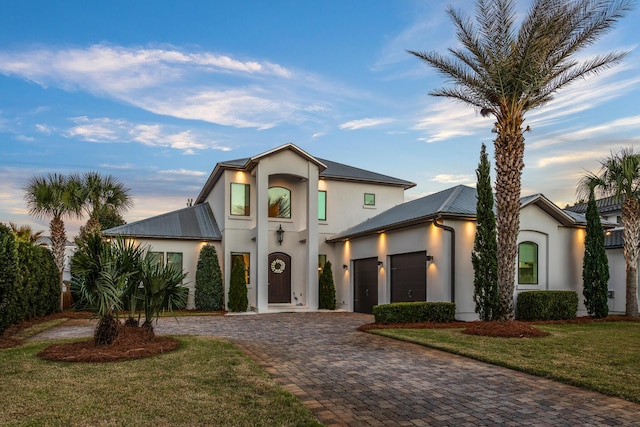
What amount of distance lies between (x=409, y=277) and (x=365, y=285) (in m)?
3.29

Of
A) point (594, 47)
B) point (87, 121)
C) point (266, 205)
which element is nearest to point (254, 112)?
point (266, 205)

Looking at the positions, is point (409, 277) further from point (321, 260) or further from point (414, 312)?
point (321, 260)

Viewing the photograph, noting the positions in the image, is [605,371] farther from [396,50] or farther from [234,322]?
[234,322]

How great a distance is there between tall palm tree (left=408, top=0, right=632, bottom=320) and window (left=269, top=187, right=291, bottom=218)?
11.2m

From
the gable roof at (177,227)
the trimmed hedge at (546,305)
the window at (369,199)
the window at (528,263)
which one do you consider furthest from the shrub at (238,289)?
the window at (528,263)

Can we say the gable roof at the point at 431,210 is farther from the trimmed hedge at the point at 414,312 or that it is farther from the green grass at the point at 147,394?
the green grass at the point at 147,394

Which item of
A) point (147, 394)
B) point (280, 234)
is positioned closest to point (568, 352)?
point (147, 394)

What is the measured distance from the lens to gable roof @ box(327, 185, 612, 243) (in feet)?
51.0

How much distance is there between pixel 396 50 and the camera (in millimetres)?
13930

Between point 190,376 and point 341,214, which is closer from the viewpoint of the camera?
point 190,376

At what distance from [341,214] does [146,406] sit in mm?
18260

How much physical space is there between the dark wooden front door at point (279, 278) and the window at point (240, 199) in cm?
246

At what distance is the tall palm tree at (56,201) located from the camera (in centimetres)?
1906

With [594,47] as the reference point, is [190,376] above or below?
below
